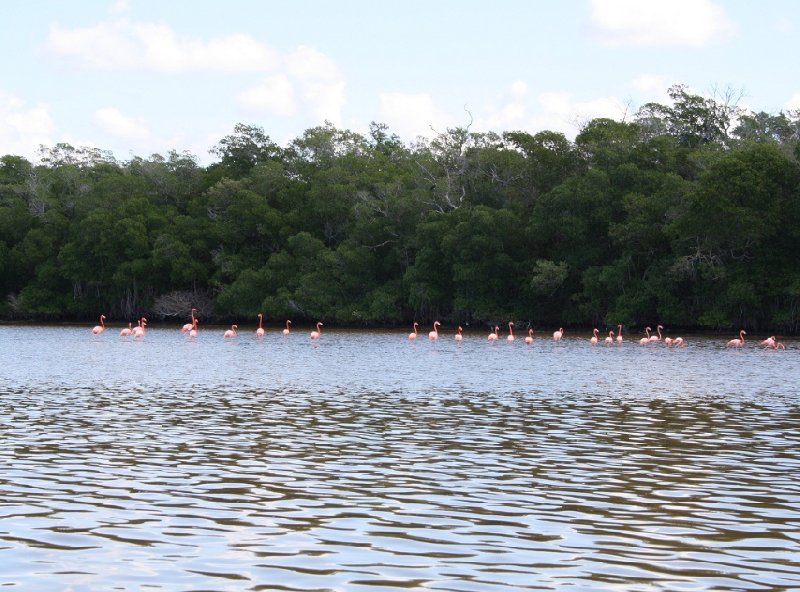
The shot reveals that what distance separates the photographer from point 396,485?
15.2m

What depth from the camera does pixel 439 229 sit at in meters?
80.1

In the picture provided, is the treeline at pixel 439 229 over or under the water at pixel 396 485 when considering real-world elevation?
over

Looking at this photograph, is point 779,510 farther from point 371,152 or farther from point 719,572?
point 371,152

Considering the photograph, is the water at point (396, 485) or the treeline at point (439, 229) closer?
the water at point (396, 485)

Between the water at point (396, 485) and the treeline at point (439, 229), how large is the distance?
38.2 m

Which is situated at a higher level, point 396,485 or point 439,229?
point 439,229

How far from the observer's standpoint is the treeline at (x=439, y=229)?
68312 millimetres

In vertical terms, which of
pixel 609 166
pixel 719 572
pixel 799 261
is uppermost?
pixel 609 166

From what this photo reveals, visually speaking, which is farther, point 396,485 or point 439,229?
point 439,229

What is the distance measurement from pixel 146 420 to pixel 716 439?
10566 mm

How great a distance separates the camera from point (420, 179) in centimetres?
8756

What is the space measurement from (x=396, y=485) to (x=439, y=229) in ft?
214

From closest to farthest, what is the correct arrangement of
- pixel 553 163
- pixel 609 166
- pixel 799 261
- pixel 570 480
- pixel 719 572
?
1. pixel 719 572
2. pixel 570 480
3. pixel 799 261
4. pixel 609 166
5. pixel 553 163

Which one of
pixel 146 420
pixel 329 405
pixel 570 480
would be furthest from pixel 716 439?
pixel 146 420
